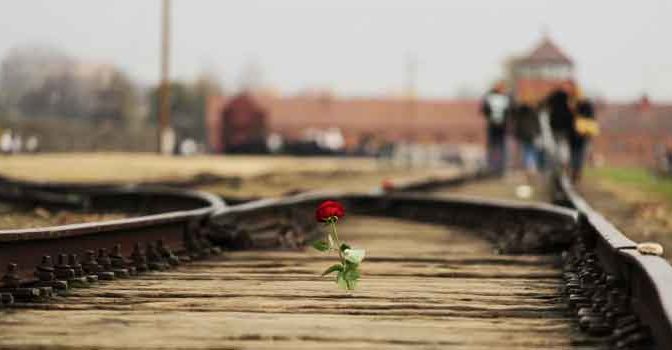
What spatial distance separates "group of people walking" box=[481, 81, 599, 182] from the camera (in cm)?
2312

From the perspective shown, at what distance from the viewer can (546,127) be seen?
28688 millimetres

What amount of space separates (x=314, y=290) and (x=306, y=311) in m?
0.97

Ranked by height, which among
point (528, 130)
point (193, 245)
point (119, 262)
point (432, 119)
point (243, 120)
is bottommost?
point (432, 119)

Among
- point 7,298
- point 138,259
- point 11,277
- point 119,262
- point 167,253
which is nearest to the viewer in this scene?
point 7,298

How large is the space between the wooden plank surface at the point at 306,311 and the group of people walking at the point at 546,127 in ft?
47.1

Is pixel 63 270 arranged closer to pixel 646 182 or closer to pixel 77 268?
pixel 77 268

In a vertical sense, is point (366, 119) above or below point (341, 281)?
below

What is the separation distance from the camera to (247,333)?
16.9 feet

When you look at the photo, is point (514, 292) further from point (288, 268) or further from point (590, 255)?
point (288, 268)

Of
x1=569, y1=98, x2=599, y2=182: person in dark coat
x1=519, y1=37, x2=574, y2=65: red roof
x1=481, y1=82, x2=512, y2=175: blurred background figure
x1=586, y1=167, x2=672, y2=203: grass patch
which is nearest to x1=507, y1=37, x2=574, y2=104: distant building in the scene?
x1=519, y1=37, x2=574, y2=65: red roof

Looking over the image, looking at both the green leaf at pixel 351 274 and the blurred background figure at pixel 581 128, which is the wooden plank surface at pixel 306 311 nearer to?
the green leaf at pixel 351 274

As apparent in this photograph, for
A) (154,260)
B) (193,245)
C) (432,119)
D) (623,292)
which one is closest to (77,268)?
(154,260)

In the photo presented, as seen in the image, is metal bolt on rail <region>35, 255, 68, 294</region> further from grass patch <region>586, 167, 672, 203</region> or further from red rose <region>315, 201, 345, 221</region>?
grass patch <region>586, 167, 672, 203</region>

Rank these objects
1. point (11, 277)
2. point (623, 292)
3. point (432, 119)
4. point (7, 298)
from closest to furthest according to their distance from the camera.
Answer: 1. point (623, 292)
2. point (7, 298)
3. point (11, 277)
4. point (432, 119)
